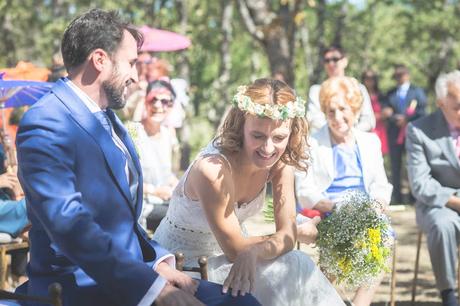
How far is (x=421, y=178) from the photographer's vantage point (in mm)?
5832

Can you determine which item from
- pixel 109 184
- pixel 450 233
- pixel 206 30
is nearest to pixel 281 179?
pixel 109 184

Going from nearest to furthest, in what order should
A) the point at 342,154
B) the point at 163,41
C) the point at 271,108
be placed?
the point at 271,108
the point at 342,154
the point at 163,41

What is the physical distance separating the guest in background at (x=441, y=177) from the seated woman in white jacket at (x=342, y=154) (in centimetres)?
39

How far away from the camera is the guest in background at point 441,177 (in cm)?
555

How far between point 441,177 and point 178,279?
3.49 meters

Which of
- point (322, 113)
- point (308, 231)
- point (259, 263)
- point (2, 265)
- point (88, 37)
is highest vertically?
point (88, 37)

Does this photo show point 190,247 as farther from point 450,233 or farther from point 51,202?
point 450,233

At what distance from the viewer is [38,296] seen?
270 cm

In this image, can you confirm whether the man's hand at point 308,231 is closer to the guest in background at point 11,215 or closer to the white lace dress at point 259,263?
the white lace dress at point 259,263

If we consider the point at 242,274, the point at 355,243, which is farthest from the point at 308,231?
the point at 242,274

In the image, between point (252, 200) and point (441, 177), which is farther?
point (441, 177)

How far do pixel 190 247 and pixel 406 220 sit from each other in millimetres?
7299

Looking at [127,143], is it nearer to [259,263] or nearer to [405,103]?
[259,263]

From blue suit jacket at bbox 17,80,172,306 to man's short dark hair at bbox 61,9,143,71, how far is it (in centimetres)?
11
